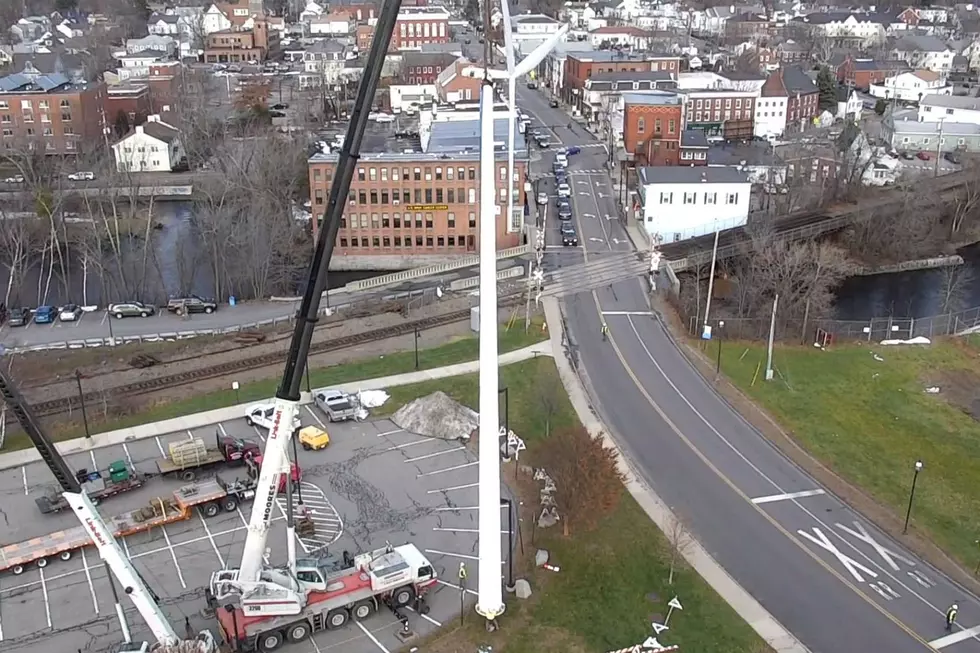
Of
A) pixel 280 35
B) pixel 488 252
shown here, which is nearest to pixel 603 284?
pixel 488 252

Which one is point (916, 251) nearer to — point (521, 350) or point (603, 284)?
point (603, 284)

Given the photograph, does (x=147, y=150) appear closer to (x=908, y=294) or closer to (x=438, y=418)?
(x=438, y=418)

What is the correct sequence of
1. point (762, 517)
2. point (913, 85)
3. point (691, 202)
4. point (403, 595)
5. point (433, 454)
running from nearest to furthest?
point (403, 595) → point (762, 517) → point (433, 454) → point (691, 202) → point (913, 85)

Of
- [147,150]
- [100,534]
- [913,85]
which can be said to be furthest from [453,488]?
[913,85]

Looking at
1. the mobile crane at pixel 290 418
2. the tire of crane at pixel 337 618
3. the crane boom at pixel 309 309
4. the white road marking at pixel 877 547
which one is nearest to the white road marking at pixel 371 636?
the tire of crane at pixel 337 618

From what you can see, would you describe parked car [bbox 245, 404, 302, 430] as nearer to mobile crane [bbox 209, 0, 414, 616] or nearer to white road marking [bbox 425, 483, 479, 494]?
white road marking [bbox 425, 483, 479, 494]

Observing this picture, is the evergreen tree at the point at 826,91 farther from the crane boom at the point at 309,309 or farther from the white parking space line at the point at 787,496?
the crane boom at the point at 309,309
